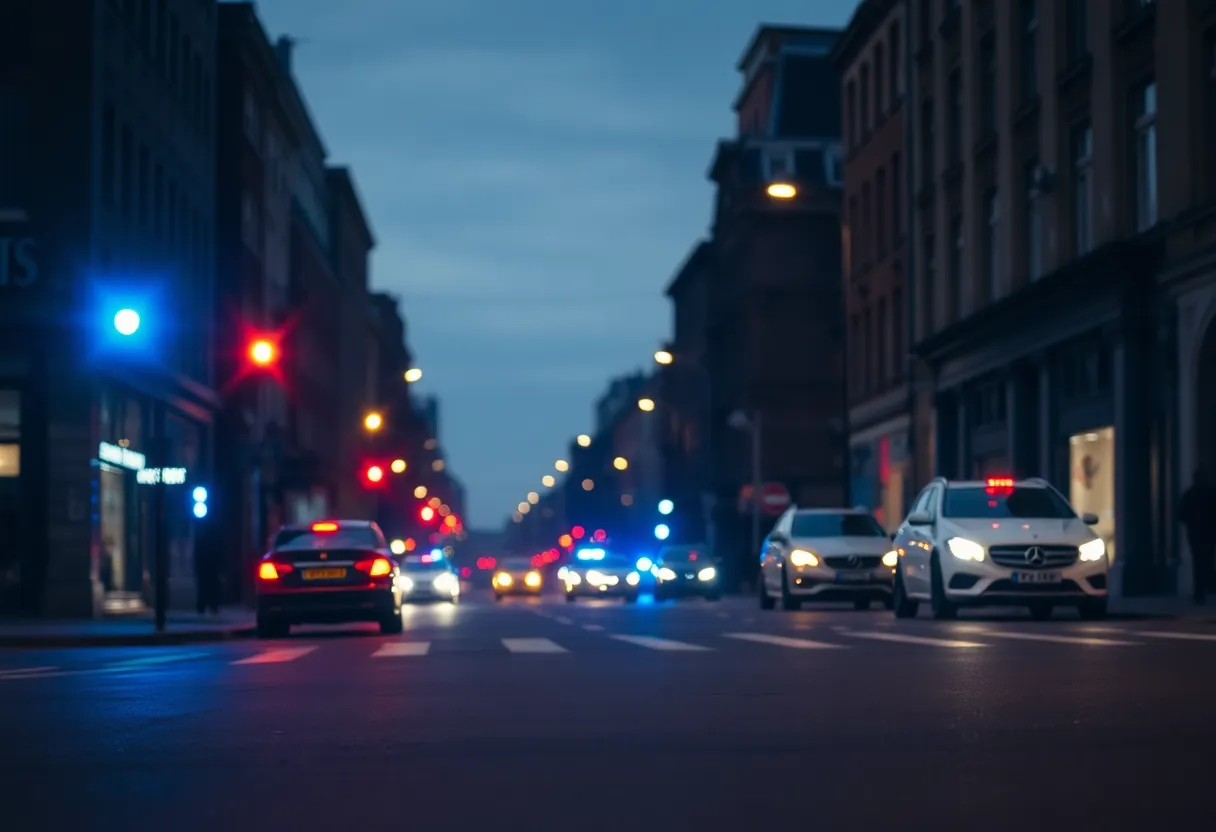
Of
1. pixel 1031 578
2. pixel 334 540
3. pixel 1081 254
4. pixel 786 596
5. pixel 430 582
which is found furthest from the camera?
pixel 430 582

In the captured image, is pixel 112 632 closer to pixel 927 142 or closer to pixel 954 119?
pixel 954 119

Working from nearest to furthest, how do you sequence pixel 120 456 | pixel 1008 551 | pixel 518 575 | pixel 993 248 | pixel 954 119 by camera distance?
pixel 1008 551, pixel 120 456, pixel 993 248, pixel 954 119, pixel 518 575

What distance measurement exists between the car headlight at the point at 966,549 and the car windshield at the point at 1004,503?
2.30 feet

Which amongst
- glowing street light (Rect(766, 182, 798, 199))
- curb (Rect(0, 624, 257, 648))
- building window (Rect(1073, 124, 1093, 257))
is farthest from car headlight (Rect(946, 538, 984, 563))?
glowing street light (Rect(766, 182, 798, 199))

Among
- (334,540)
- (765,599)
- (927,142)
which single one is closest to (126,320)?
(334,540)

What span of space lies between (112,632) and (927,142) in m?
32.4

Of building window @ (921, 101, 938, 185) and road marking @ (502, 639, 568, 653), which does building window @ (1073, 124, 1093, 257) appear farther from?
road marking @ (502, 639, 568, 653)

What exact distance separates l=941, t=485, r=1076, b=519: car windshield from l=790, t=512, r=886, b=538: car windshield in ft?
23.9

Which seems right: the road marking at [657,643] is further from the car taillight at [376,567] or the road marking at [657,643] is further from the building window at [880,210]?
the building window at [880,210]

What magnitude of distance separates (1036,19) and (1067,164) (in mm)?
4210

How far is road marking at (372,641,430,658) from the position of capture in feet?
65.1

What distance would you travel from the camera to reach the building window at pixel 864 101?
2552 inches

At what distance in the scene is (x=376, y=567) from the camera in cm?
2709

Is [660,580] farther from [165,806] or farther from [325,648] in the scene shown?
[165,806]
